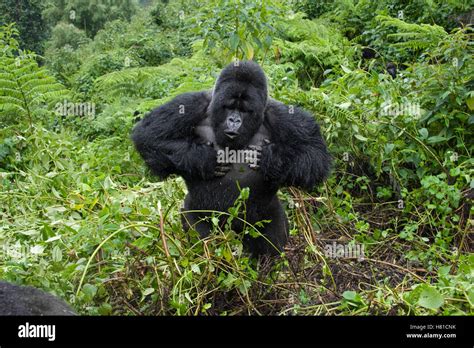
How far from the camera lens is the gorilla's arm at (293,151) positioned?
378 centimetres

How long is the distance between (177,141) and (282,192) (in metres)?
1.08

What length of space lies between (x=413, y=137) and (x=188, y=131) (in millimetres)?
1842

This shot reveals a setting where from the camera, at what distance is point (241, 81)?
369cm

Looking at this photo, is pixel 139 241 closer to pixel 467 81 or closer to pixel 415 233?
pixel 415 233

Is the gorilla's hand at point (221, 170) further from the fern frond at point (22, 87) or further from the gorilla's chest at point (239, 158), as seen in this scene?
the fern frond at point (22, 87)

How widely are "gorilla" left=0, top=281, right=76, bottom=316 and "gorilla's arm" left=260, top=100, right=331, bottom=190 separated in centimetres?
158

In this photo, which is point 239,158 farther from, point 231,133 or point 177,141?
point 177,141

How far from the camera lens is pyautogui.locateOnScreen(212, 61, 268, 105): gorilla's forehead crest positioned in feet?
12.0

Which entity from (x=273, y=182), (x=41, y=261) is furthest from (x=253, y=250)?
(x=41, y=261)

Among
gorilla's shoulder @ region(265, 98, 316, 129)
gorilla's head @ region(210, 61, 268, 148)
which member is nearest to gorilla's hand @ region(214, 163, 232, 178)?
gorilla's head @ region(210, 61, 268, 148)

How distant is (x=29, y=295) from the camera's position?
99.3 inches

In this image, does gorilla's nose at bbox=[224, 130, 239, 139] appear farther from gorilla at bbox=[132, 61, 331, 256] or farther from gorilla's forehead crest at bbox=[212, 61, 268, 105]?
gorilla's forehead crest at bbox=[212, 61, 268, 105]

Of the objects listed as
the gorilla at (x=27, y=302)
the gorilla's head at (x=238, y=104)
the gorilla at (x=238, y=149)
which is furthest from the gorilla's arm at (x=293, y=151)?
the gorilla at (x=27, y=302)

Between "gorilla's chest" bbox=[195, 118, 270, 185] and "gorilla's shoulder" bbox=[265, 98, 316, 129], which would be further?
"gorilla's shoulder" bbox=[265, 98, 316, 129]
